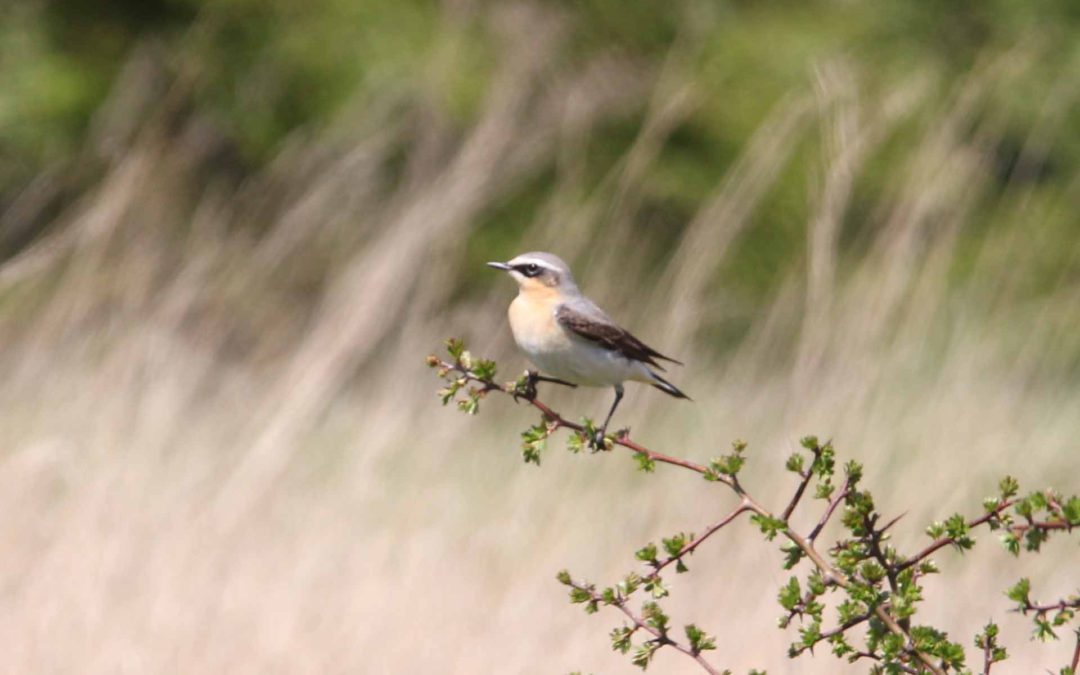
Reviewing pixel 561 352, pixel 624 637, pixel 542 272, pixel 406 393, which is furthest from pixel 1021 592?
pixel 406 393

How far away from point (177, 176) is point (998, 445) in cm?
393

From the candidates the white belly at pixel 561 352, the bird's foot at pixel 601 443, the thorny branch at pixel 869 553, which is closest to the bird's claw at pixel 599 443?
the bird's foot at pixel 601 443

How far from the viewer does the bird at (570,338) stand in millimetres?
3383

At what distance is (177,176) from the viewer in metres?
7.31

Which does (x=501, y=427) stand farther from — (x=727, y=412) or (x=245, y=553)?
(x=245, y=553)

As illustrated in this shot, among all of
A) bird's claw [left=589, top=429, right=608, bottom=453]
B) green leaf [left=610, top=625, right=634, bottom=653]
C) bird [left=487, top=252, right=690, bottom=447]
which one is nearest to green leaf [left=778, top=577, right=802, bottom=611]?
green leaf [left=610, top=625, right=634, bottom=653]

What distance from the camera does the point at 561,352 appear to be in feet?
11.1

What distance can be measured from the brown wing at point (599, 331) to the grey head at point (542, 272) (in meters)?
0.14

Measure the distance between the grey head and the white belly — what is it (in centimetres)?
11

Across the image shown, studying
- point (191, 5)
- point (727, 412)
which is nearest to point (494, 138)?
point (727, 412)

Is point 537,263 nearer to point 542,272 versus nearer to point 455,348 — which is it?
point 542,272

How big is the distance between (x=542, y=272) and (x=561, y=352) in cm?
33

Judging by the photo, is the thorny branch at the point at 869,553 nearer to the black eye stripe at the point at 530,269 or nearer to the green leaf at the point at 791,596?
the green leaf at the point at 791,596

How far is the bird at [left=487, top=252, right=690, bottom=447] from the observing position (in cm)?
338
